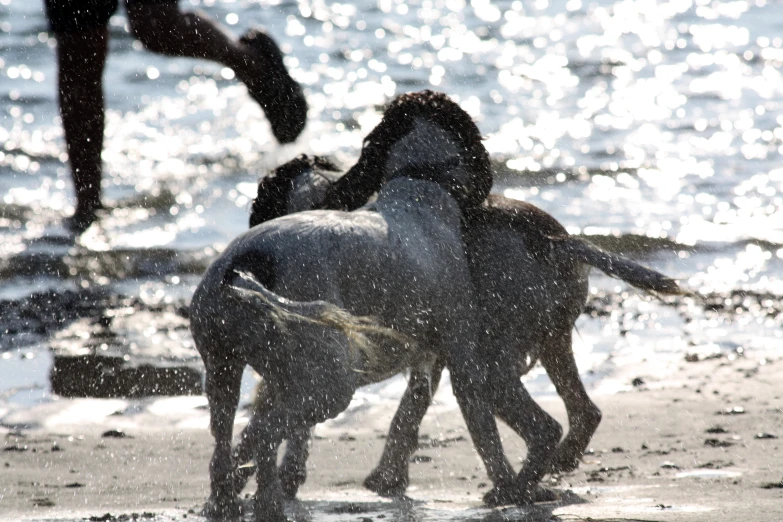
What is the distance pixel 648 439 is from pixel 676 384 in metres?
0.82

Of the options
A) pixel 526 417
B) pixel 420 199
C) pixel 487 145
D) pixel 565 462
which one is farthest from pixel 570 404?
pixel 487 145

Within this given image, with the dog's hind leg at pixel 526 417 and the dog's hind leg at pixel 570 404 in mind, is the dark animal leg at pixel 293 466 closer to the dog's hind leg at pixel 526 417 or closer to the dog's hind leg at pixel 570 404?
the dog's hind leg at pixel 526 417

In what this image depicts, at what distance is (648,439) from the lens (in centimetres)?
532

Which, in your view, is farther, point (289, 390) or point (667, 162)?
point (667, 162)

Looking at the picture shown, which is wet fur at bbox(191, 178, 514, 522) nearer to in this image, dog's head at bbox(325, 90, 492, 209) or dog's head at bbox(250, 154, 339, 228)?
dog's head at bbox(325, 90, 492, 209)

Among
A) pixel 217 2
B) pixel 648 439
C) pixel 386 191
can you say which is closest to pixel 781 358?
pixel 648 439

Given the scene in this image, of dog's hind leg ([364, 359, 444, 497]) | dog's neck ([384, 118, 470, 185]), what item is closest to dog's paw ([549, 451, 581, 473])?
dog's hind leg ([364, 359, 444, 497])

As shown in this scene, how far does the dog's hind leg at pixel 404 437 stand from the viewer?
4.77 m

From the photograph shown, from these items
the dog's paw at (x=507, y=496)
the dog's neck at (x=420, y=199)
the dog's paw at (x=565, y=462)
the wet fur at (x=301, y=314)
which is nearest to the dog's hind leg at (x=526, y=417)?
the dog's paw at (x=507, y=496)

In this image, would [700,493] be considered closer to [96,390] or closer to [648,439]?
[648,439]

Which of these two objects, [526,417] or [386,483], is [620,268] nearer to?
[526,417]

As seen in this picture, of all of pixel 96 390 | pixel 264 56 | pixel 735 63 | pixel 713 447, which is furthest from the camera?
pixel 735 63

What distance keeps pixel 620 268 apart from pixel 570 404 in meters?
0.71

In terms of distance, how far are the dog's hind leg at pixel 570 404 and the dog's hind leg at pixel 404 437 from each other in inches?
19.3
